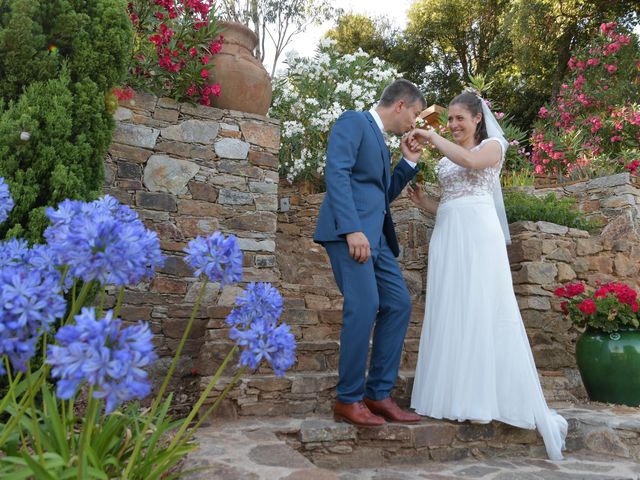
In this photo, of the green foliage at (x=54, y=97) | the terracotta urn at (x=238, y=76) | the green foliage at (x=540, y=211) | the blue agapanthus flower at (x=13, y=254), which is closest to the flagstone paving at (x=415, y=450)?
the blue agapanthus flower at (x=13, y=254)

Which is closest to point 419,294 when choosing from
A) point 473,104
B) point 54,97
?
point 473,104

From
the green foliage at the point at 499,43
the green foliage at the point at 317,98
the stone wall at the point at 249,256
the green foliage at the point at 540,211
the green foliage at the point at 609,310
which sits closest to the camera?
the stone wall at the point at 249,256

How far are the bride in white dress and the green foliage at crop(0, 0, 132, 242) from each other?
5.49ft

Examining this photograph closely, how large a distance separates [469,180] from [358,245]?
106cm

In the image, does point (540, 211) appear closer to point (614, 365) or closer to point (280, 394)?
point (614, 365)

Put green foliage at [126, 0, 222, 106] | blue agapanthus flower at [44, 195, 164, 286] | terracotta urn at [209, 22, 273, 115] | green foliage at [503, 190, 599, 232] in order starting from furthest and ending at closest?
green foliage at [503, 190, 599, 232]
terracotta urn at [209, 22, 273, 115]
green foliage at [126, 0, 222, 106]
blue agapanthus flower at [44, 195, 164, 286]

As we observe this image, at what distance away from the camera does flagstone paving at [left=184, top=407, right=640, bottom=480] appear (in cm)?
235

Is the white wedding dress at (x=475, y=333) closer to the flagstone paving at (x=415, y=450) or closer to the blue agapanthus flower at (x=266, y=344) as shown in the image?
the flagstone paving at (x=415, y=450)

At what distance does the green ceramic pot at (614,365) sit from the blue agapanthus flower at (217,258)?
10.5 feet

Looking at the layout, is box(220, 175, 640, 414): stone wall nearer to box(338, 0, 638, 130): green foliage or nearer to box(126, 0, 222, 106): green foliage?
box(126, 0, 222, 106): green foliage

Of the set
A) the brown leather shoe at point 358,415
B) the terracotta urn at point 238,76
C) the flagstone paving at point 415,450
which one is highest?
the terracotta urn at point 238,76

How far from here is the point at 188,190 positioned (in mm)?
3748

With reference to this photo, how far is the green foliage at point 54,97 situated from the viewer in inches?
95.1

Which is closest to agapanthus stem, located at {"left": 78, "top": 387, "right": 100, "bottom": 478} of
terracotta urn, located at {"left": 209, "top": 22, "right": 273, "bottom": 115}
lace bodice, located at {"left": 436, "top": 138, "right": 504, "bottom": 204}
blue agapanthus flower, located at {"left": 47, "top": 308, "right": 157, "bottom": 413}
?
blue agapanthus flower, located at {"left": 47, "top": 308, "right": 157, "bottom": 413}
